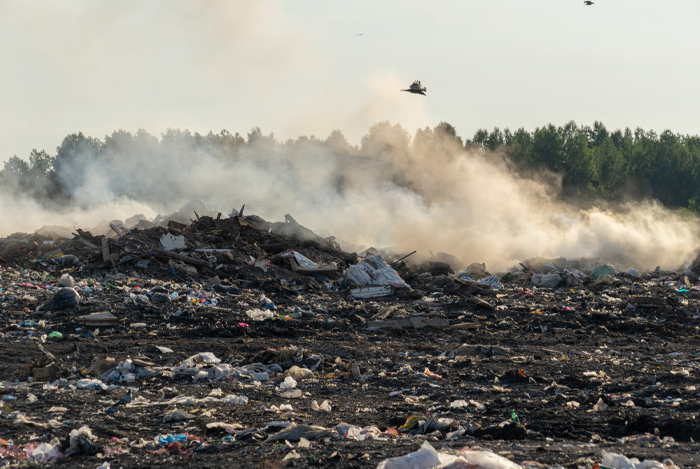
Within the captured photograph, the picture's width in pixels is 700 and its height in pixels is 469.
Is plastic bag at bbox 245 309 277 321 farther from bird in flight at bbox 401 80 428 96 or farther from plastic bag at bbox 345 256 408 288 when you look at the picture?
bird in flight at bbox 401 80 428 96

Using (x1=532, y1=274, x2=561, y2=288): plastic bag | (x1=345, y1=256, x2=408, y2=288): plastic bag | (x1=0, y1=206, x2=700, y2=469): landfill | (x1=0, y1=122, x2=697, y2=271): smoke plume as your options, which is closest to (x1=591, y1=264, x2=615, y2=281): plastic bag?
(x1=0, y1=206, x2=700, y2=469): landfill

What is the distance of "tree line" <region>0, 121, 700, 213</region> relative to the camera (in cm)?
2880

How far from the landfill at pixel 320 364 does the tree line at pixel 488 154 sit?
48.6 feet

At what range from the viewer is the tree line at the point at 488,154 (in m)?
28.8

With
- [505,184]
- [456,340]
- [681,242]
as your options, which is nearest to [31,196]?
[505,184]

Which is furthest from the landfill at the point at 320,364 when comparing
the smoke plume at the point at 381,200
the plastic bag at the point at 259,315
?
the smoke plume at the point at 381,200

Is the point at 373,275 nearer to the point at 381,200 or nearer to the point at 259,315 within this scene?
the point at 259,315

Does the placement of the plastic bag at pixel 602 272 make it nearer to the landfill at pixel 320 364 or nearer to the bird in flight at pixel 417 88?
the landfill at pixel 320 364

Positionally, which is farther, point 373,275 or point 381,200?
point 381,200

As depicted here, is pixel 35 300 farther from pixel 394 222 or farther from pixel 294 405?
pixel 394 222

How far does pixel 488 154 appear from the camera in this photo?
40.4 m

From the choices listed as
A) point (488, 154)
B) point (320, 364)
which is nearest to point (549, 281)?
point (320, 364)

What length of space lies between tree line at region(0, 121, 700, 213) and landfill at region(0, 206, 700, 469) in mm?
14807

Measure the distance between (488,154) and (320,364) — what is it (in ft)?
118
